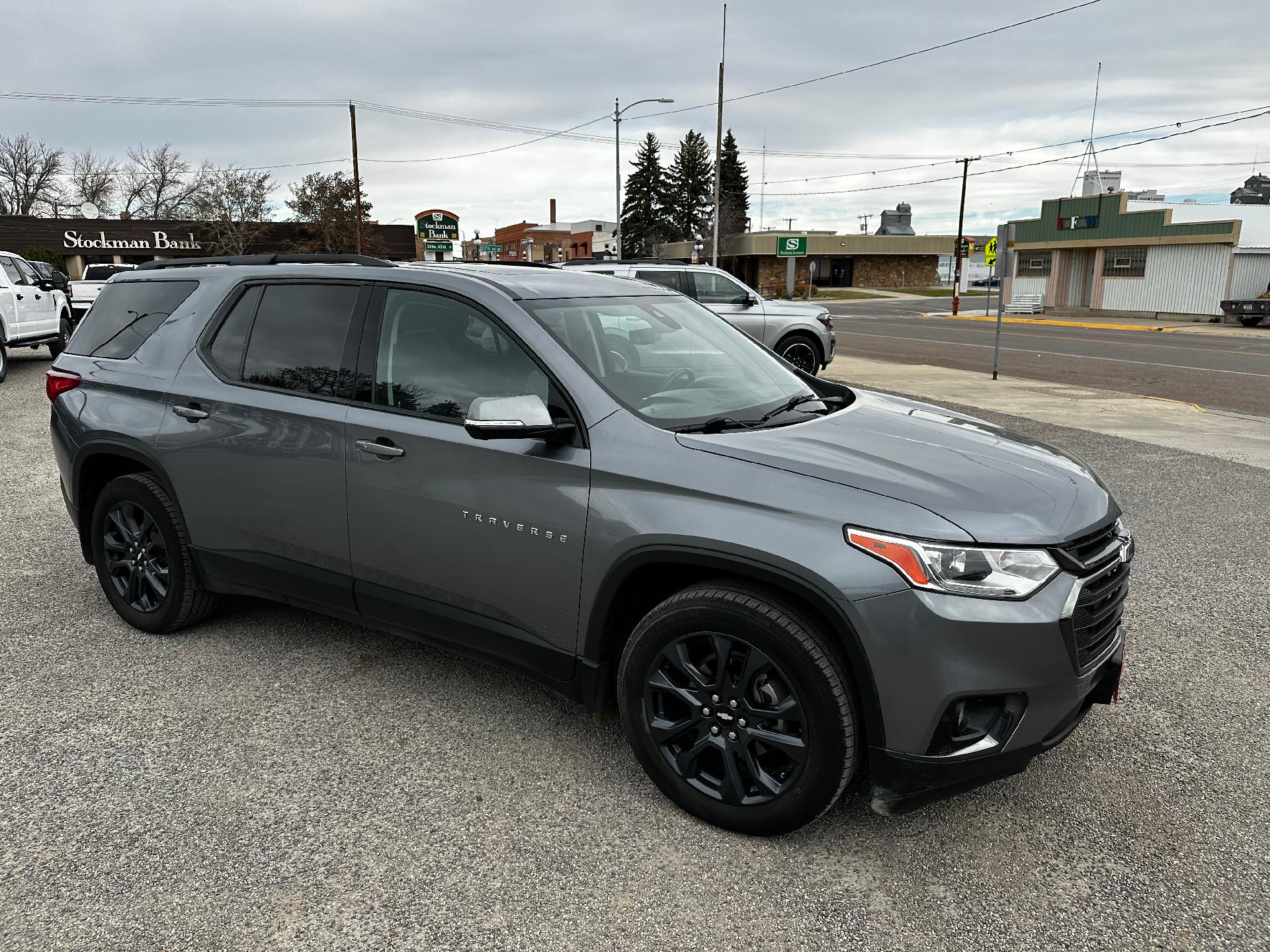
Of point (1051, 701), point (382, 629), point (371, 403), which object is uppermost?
point (371, 403)

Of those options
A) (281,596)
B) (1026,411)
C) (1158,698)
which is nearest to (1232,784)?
(1158,698)

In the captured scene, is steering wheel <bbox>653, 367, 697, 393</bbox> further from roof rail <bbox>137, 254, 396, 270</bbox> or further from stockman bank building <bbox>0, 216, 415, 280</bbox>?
stockman bank building <bbox>0, 216, 415, 280</bbox>

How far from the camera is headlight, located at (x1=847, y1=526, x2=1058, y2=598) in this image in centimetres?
254

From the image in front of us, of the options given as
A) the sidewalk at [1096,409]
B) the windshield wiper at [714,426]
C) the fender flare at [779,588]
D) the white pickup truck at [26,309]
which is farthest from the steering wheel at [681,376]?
the white pickup truck at [26,309]

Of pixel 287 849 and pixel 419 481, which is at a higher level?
pixel 419 481

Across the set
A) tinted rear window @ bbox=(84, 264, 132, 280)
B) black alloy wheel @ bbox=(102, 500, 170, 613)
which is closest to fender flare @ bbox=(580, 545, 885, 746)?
black alloy wheel @ bbox=(102, 500, 170, 613)

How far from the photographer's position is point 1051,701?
2.65 meters

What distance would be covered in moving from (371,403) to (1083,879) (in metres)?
2.88

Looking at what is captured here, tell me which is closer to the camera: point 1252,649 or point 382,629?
point 382,629

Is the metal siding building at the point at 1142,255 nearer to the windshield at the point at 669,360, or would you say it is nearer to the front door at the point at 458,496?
the windshield at the point at 669,360

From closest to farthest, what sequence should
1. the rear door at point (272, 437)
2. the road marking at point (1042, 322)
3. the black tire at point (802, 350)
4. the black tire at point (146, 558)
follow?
1. the rear door at point (272, 437)
2. the black tire at point (146, 558)
3. the black tire at point (802, 350)
4. the road marking at point (1042, 322)

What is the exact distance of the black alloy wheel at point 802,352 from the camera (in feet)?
47.1

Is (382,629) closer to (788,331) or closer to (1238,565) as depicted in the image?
(1238,565)

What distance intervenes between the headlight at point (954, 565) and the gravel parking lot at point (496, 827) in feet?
3.00
